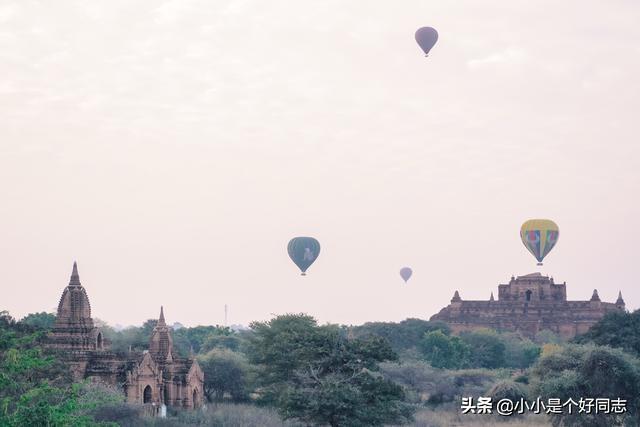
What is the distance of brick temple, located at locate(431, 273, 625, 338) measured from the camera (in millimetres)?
152125

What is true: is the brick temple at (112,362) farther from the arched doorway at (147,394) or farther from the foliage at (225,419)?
the foliage at (225,419)

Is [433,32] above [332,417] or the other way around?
above

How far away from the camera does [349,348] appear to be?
54656mm

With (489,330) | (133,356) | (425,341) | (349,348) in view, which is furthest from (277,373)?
(489,330)

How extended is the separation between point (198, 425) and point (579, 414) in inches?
732

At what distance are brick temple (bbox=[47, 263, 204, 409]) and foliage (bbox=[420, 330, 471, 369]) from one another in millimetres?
55966

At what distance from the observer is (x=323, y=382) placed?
178 ft

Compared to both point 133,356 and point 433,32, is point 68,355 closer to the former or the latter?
point 133,356

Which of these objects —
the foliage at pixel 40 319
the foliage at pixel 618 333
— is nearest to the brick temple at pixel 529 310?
the foliage at pixel 40 319

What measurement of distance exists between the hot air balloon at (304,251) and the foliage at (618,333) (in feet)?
161

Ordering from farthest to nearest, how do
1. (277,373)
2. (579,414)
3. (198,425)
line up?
(277,373)
(198,425)
(579,414)

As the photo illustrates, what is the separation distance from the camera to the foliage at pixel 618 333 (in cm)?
7975

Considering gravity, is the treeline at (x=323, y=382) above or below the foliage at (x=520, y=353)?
below

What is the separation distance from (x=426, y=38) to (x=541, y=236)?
4637 centimetres
